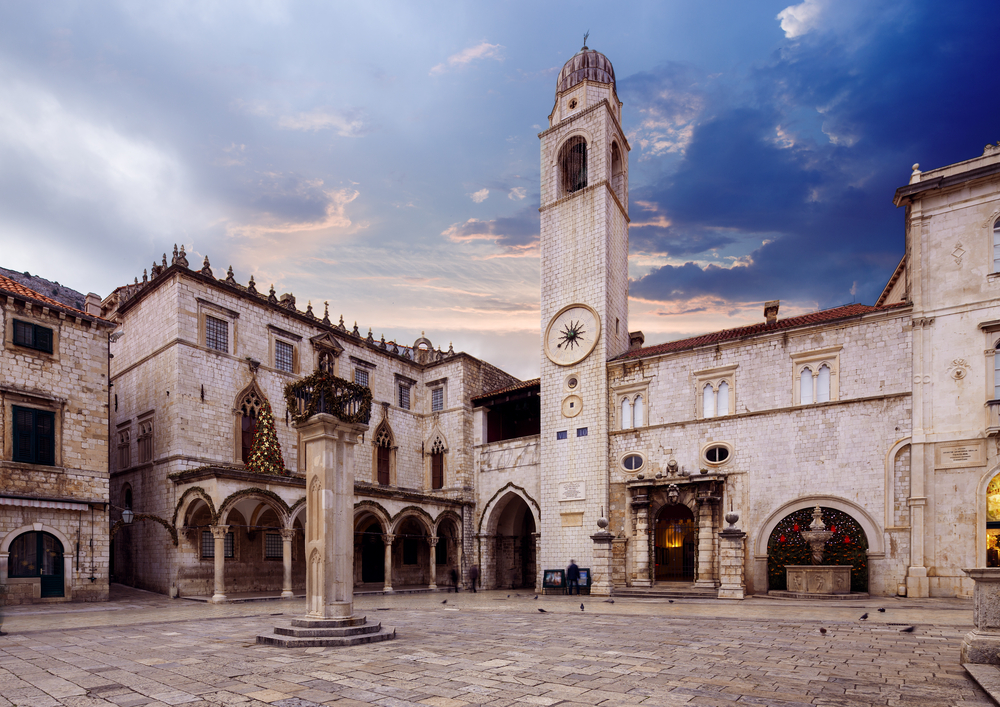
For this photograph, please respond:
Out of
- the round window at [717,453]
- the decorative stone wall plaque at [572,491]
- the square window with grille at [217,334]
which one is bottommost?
the decorative stone wall plaque at [572,491]

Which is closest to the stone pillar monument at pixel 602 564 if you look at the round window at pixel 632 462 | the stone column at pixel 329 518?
the round window at pixel 632 462

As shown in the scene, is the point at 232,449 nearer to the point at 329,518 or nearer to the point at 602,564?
the point at 602,564

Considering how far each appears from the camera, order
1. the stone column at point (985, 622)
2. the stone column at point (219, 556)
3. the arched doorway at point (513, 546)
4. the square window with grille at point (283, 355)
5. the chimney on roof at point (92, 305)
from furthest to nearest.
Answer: the arched doorway at point (513, 546), the square window with grille at point (283, 355), the chimney on roof at point (92, 305), the stone column at point (219, 556), the stone column at point (985, 622)

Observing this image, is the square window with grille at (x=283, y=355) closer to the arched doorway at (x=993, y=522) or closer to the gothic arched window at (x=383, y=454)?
the gothic arched window at (x=383, y=454)

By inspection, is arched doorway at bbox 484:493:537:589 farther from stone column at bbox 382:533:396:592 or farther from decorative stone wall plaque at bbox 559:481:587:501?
stone column at bbox 382:533:396:592

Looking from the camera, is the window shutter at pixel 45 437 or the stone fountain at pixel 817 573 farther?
the window shutter at pixel 45 437

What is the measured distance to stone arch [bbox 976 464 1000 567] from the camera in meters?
18.5

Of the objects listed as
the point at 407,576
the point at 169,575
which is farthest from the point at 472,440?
the point at 169,575

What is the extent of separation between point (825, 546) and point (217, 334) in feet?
76.8

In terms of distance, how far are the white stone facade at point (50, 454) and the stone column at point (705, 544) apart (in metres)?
19.9

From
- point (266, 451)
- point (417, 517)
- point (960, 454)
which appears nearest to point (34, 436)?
point (266, 451)

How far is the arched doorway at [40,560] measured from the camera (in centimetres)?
1884

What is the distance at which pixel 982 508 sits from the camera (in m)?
18.7

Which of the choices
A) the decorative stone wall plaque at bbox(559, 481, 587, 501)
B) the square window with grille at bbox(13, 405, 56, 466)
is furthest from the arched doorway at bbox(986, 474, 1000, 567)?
the square window with grille at bbox(13, 405, 56, 466)
